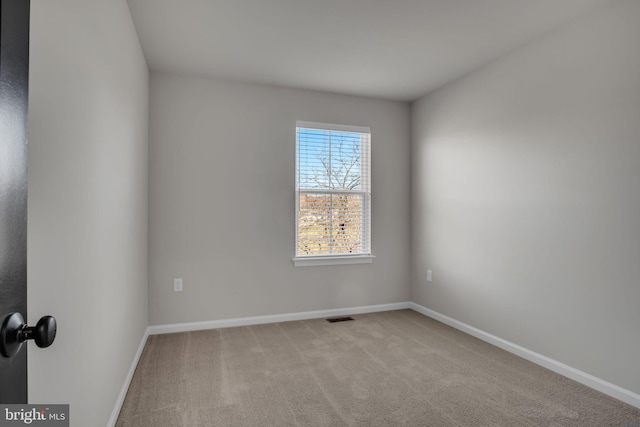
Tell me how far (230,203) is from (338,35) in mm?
1888

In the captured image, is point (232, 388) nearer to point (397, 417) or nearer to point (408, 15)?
point (397, 417)

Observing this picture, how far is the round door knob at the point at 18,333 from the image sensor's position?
63cm

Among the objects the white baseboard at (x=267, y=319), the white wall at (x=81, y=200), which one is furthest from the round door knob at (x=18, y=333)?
the white baseboard at (x=267, y=319)

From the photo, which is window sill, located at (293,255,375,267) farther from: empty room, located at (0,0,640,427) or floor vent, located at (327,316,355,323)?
floor vent, located at (327,316,355,323)

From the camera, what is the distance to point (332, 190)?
4.03 metres

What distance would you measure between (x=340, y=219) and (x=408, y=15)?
7.32 ft

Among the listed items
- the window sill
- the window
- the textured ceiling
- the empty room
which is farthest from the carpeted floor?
the textured ceiling

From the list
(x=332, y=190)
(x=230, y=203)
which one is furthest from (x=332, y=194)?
(x=230, y=203)

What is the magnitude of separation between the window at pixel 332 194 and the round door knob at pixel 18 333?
3121 millimetres

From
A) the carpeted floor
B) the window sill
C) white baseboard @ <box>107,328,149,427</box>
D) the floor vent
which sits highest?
the window sill

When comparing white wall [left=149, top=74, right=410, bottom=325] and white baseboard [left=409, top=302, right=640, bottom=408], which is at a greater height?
white wall [left=149, top=74, right=410, bottom=325]

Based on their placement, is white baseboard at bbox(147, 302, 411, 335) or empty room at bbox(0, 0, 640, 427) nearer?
empty room at bbox(0, 0, 640, 427)

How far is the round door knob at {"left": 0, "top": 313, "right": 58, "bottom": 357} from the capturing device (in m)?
0.63

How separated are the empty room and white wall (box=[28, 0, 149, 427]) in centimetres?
1
